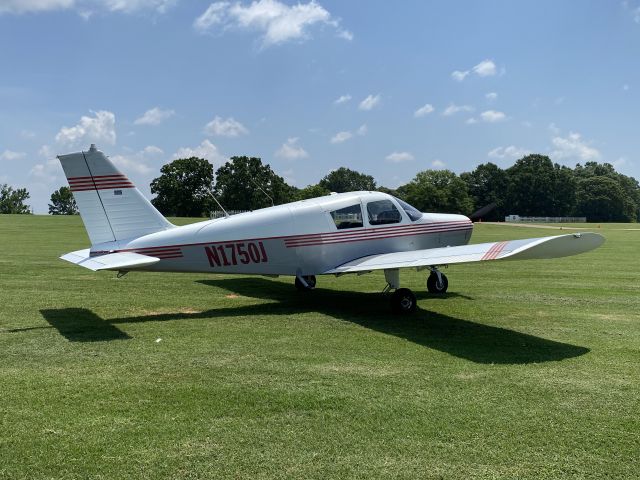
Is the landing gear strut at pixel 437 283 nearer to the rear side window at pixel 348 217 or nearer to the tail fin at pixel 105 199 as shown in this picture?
the rear side window at pixel 348 217

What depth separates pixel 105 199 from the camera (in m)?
8.88

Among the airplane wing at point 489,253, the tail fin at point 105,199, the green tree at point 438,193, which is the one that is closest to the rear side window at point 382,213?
the airplane wing at point 489,253

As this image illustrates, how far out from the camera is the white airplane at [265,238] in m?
Result: 8.65

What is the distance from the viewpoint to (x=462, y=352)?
647cm

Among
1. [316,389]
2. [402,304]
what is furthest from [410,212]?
[316,389]

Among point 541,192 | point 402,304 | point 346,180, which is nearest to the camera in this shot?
point 402,304

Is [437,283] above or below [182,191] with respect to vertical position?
below

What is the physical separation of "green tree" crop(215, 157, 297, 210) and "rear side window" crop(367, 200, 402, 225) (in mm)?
92065

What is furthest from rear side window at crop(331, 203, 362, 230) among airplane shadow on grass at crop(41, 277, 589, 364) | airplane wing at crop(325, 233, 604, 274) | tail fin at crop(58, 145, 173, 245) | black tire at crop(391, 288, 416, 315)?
tail fin at crop(58, 145, 173, 245)

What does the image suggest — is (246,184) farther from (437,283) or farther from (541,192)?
(437,283)

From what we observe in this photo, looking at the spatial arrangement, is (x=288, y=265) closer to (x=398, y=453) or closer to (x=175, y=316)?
(x=175, y=316)

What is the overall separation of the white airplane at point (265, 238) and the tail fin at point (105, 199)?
16 millimetres

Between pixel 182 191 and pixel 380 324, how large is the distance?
96.6 meters

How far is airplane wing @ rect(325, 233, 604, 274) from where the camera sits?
259 inches
